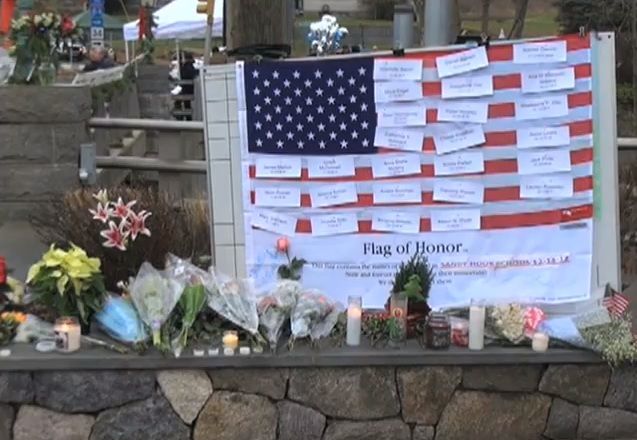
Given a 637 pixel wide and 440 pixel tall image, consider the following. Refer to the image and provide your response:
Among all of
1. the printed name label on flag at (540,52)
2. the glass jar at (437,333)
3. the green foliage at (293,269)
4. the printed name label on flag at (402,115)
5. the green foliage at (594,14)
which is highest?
the green foliage at (594,14)

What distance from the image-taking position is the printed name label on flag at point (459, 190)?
15.7 feet

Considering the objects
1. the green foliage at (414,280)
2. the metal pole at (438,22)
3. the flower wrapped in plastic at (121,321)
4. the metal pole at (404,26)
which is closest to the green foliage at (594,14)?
the metal pole at (404,26)

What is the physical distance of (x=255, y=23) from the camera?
6.38m

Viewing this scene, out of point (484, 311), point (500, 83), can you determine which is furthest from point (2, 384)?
point (500, 83)

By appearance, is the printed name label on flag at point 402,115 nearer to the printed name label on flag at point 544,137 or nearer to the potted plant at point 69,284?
the printed name label on flag at point 544,137

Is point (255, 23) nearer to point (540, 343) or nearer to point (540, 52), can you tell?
point (540, 52)

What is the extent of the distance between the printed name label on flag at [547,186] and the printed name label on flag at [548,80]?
441mm

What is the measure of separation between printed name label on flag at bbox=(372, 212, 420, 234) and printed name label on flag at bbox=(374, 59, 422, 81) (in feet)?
2.25

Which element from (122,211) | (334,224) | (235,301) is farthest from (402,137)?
(122,211)

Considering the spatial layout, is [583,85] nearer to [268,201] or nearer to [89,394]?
[268,201]

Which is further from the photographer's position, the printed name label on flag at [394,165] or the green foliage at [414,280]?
the printed name label on flag at [394,165]

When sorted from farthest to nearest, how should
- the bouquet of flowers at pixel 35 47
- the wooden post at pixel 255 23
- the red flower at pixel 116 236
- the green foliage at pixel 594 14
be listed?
1. the green foliage at pixel 594 14
2. the bouquet of flowers at pixel 35 47
3. the wooden post at pixel 255 23
4. the red flower at pixel 116 236

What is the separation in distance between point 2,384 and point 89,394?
388mm

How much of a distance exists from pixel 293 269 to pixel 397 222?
0.59 meters
